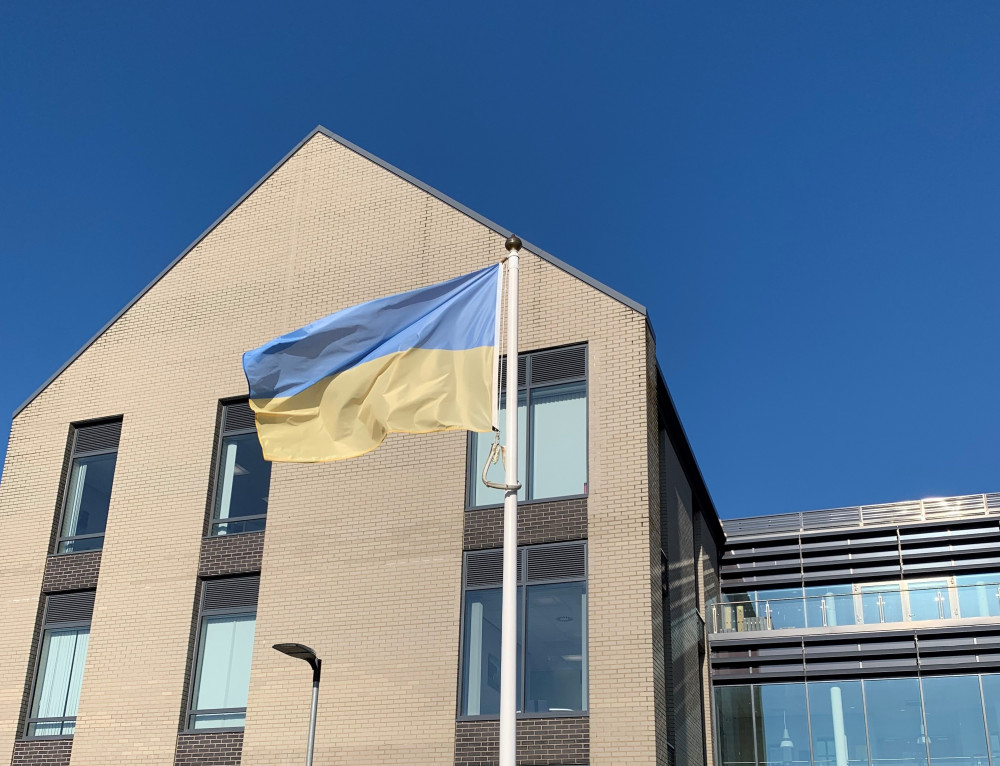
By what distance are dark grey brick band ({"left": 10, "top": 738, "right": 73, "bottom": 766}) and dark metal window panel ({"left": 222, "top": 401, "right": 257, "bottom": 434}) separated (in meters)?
6.81

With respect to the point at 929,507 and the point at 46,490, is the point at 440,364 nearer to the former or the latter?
the point at 46,490

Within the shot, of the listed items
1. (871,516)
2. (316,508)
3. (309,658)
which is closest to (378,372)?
(309,658)

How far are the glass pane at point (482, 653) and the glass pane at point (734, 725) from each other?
10420 mm

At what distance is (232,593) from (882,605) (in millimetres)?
16977

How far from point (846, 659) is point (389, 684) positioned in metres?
14.3

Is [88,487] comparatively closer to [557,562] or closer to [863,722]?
[557,562]

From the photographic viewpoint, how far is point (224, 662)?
2033 cm

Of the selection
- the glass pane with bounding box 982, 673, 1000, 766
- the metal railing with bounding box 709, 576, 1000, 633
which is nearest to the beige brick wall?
the metal railing with bounding box 709, 576, 1000, 633

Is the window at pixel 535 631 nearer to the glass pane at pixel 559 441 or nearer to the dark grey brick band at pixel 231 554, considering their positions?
the glass pane at pixel 559 441

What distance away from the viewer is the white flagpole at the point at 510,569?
9.55m

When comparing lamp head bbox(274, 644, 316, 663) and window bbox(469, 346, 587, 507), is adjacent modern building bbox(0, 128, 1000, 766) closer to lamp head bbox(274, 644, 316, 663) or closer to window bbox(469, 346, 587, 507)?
window bbox(469, 346, 587, 507)

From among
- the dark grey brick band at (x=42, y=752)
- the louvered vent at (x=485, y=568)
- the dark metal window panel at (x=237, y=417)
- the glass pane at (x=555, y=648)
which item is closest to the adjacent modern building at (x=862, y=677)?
the glass pane at (x=555, y=648)

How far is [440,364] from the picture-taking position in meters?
11.5

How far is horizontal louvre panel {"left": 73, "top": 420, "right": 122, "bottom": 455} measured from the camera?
23.6 meters
